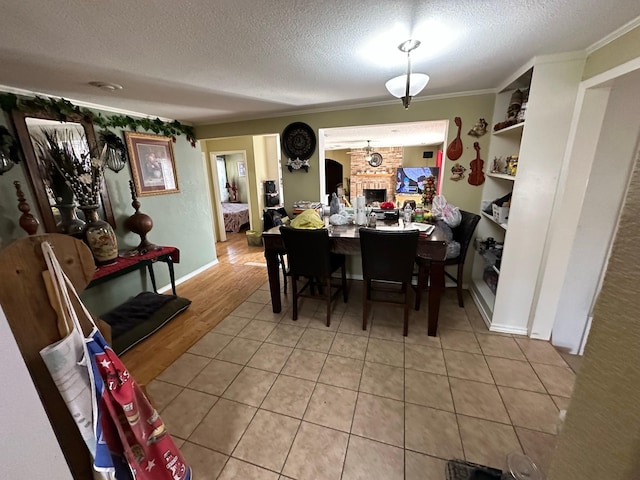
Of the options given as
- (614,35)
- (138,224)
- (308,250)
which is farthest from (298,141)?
(614,35)

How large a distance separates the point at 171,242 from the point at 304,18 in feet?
10.1

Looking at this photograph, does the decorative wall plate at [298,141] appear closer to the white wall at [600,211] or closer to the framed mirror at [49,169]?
the framed mirror at [49,169]

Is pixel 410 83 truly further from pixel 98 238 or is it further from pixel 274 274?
pixel 98 238

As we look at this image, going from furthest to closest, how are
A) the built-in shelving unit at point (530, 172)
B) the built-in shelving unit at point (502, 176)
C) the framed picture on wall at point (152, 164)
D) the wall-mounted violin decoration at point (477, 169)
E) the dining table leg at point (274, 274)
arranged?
the framed picture on wall at point (152, 164) < the wall-mounted violin decoration at point (477, 169) < the dining table leg at point (274, 274) < the built-in shelving unit at point (502, 176) < the built-in shelving unit at point (530, 172)

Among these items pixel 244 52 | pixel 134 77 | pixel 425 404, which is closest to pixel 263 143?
pixel 134 77

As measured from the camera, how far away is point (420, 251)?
2.06 meters

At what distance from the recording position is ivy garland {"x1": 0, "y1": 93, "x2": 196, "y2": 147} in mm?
2021

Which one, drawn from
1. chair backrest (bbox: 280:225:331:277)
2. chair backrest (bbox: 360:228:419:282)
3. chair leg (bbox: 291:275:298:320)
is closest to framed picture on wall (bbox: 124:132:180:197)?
chair backrest (bbox: 280:225:331:277)

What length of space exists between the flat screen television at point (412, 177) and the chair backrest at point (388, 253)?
22.3ft

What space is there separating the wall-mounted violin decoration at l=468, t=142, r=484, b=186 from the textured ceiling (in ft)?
2.18

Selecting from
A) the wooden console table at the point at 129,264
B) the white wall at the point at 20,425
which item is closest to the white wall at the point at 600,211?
the white wall at the point at 20,425

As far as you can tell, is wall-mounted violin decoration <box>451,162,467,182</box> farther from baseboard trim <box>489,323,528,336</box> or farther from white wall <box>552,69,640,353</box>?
baseboard trim <box>489,323,528,336</box>

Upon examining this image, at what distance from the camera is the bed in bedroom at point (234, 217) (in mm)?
5988

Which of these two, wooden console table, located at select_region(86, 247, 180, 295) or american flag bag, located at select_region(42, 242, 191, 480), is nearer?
american flag bag, located at select_region(42, 242, 191, 480)
